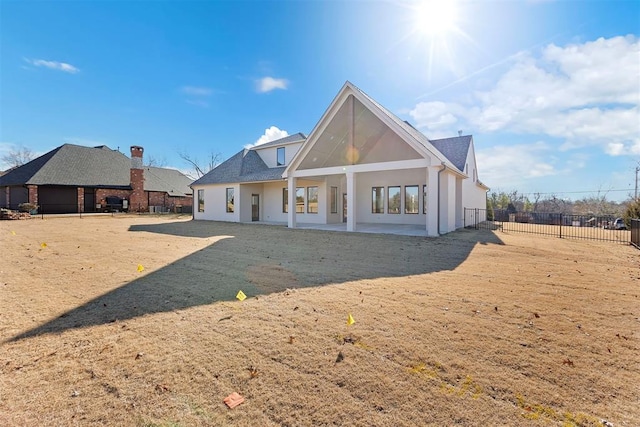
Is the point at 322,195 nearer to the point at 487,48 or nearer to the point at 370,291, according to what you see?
the point at 487,48

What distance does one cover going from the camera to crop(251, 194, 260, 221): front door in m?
20.7

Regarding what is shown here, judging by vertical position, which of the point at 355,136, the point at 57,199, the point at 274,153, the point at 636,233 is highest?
the point at 274,153

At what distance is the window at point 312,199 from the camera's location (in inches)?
738

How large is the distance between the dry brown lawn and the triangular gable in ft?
26.0

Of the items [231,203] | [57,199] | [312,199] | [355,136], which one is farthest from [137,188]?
[355,136]

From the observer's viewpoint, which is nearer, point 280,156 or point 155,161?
point 280,156

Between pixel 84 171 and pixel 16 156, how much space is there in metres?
38.9

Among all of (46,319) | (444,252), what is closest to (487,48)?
(444,252)

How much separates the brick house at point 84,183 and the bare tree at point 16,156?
104 feet

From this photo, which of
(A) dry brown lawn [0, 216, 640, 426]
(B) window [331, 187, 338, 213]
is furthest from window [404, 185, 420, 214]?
(A) dry brown lawn [0, 216, 640, 426]

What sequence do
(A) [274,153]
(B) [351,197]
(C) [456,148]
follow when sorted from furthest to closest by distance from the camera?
(A) [274,153] → (C) [456,148] → (B) [351,197]

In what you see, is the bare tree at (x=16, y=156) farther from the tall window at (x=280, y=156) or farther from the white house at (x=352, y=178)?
the tall window at (x=280, y=156)

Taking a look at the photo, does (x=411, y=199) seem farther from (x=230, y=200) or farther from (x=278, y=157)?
(x=230, y=200)

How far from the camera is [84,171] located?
29.9 m
